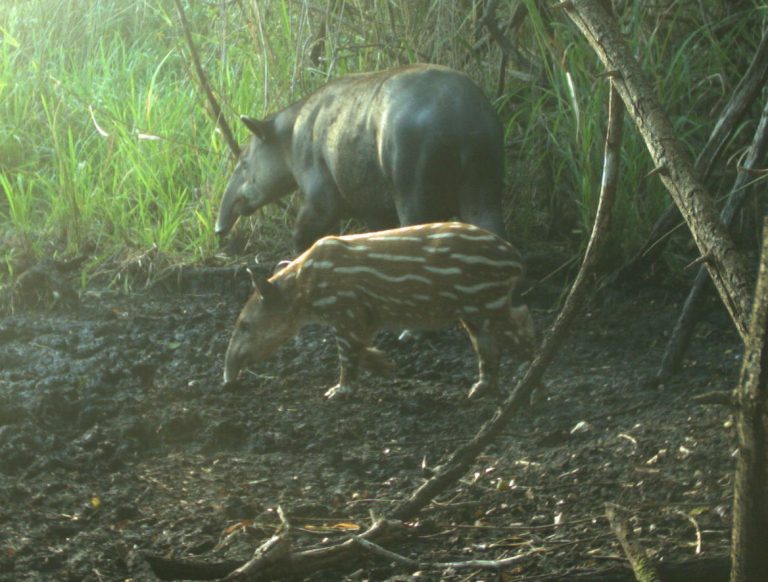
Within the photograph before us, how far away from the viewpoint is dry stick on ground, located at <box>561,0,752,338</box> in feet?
9.90

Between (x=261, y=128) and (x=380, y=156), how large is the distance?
126cm

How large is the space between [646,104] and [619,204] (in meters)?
3.51

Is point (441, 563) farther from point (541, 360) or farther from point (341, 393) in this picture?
point (341, 393)

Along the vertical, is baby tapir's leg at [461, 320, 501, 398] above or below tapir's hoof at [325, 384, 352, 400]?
above

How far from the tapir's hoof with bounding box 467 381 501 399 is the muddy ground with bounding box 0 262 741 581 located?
0.07m

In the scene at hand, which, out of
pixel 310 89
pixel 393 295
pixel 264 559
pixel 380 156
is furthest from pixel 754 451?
pixel 310 89

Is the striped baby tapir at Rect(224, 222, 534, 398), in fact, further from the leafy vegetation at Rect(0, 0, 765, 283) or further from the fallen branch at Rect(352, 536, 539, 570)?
the fallen branch at Rect(352, 536, 539, 570)

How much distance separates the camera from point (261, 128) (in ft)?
25.1

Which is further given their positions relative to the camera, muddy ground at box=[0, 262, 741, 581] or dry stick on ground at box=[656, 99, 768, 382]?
dry stick on ground at box=[656, 99, 768, 382]

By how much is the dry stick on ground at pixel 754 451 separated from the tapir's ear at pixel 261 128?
5.29 metres

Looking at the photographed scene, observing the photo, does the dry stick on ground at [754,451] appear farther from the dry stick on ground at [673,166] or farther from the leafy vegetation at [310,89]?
the leafy vegetation at [310,89]

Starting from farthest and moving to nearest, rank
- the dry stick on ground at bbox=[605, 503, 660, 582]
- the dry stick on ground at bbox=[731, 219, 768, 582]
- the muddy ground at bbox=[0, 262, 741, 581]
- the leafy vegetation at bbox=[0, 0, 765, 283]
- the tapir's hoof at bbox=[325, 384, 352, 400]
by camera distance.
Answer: the leafy vegetation at bbox=[0, 0, 765, 283], the tapir's hoof at bbox=[325, 384, 352, 400], the muddy ground at bbox=[0, 262, 741, 581], the dry stick on ground at bbox=[605, 503, 660, 582], the dry stick on ground at bbox=[731, 219, 768, 582]

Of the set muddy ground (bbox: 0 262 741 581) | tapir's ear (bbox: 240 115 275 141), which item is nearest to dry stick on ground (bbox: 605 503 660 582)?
muddy ground (bbox: 0 262 741 581)

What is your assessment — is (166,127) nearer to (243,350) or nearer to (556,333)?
(243,350)
